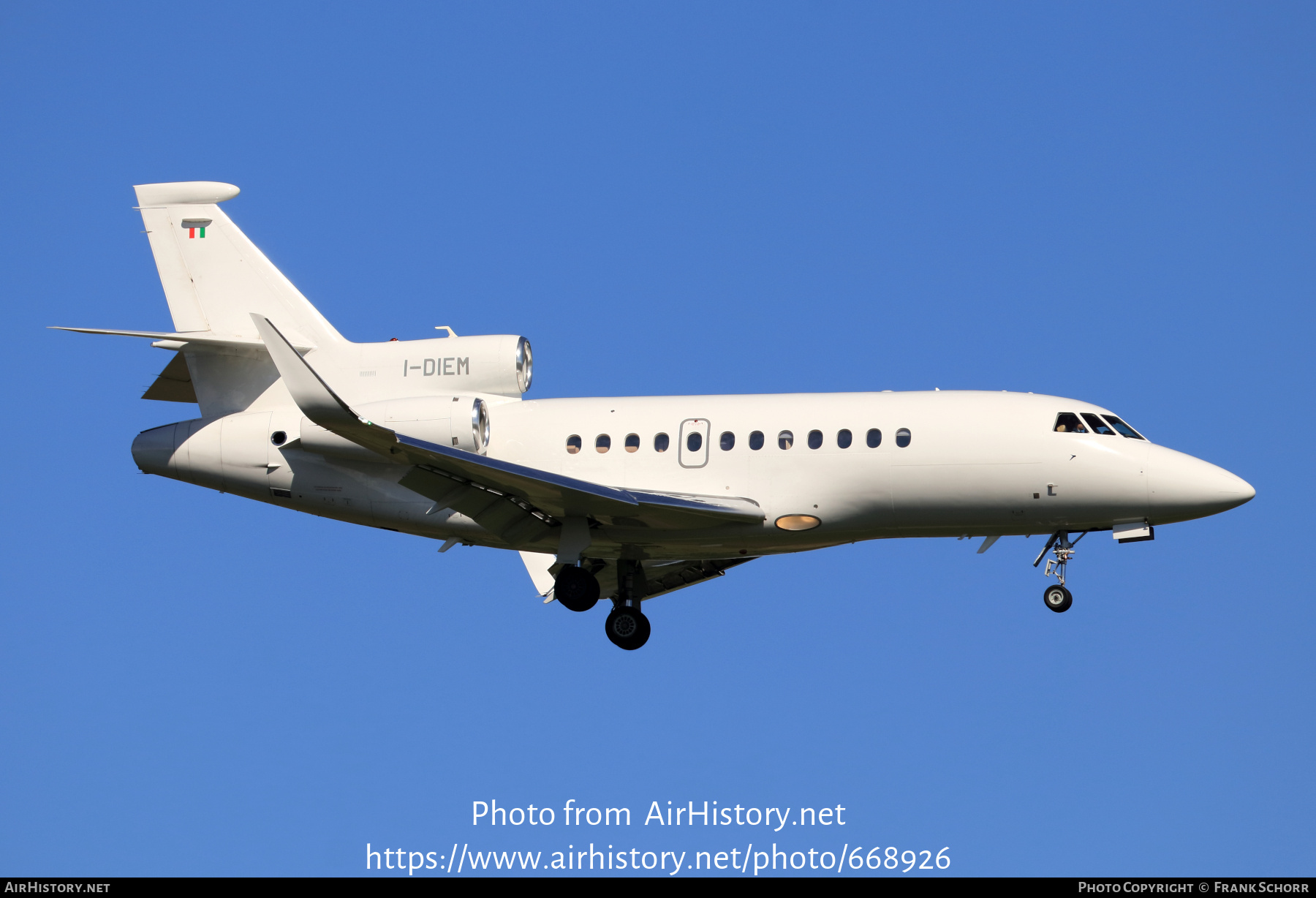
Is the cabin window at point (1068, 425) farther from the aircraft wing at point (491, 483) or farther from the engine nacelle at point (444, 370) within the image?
the engine nacelle at point (444, 370)

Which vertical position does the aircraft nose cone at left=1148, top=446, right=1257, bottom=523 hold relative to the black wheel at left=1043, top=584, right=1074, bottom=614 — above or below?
above

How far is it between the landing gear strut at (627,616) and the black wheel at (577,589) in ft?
3.92

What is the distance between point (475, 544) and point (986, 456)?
27.8 feet

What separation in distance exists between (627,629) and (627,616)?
23cm

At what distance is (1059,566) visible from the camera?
966 inches

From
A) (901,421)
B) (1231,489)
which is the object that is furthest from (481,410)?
(1231,489)

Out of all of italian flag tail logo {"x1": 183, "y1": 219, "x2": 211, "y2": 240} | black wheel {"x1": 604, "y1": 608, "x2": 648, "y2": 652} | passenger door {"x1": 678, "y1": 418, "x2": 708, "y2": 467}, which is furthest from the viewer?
italian flag tail logo {"x1": 183, "y1": 219, "x2": 211, "y2": 240}

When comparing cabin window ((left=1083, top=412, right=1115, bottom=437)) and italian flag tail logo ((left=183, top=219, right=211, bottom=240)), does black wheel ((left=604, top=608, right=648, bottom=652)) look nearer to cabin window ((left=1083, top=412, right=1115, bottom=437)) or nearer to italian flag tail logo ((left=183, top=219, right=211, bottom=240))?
cabin window ((left=1083, top=412, right=1115, bottom=437))

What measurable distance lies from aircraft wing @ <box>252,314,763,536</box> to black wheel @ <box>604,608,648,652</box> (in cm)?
284

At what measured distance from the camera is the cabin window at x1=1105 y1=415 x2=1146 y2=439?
2433cm

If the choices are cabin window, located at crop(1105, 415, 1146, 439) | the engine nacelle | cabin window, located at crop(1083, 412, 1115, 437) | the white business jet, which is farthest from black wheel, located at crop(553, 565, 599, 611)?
cabin window, located at crop(1105, 415, 1146, 439)

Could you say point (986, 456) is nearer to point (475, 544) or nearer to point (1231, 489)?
point (1231, 489)
